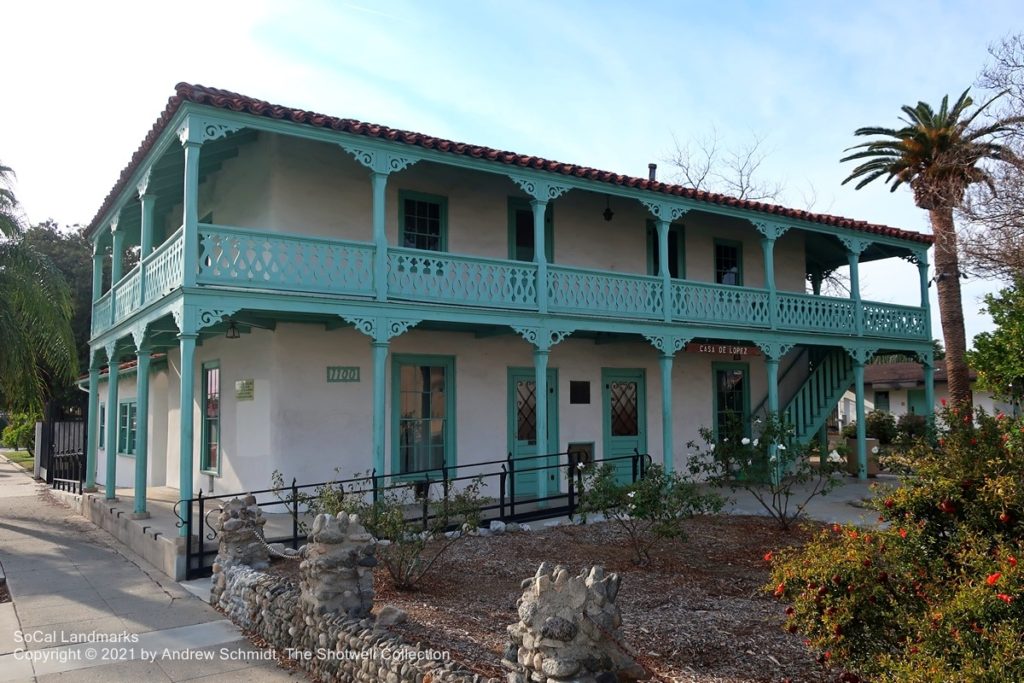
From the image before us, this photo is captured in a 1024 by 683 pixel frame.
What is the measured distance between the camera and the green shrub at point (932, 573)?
11.2 feet

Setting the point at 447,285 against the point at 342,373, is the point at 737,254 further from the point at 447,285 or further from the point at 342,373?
the point at 342,373

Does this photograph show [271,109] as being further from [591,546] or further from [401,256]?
[591,546]

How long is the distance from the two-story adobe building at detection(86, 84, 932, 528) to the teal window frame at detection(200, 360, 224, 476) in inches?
2.8

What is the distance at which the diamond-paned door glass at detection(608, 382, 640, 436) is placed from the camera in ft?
51.2

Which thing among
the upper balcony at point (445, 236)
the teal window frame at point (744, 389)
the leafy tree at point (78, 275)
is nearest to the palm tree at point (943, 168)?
the upper balcony at point (445, 236)

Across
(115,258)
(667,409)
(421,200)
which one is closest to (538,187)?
(421,200)

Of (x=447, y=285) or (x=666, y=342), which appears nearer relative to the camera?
(x=447, y=285)

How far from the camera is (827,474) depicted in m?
11.1

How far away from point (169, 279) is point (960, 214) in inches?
624

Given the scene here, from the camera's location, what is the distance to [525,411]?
567 inches

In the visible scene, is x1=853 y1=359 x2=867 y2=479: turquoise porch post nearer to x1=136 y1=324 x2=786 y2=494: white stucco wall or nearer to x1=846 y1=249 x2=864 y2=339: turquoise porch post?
x1=846 y1=249 x2=864 y2=339: turquoise porch post

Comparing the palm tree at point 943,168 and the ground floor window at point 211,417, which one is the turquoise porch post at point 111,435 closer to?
the ground floor window at point 211,417

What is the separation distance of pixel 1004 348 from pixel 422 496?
7891 millimetres

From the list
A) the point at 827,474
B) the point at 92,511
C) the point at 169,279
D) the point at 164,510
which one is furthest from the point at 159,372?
the point at 827,474
